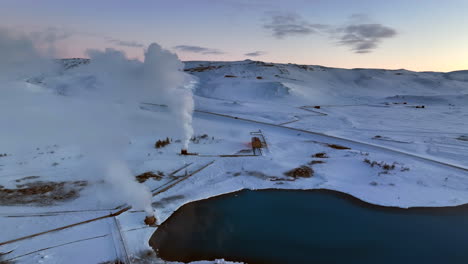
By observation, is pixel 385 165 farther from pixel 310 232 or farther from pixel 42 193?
pixel 42 193

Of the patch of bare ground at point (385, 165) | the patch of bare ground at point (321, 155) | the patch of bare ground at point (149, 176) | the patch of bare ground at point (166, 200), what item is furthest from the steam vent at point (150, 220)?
the patch of bare ground at point (385, 165)

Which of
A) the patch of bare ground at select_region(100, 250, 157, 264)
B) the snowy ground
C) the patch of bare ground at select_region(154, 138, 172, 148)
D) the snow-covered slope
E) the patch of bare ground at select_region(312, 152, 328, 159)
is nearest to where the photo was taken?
the patch of bare ground at select_region(100, 250, 157, 264)

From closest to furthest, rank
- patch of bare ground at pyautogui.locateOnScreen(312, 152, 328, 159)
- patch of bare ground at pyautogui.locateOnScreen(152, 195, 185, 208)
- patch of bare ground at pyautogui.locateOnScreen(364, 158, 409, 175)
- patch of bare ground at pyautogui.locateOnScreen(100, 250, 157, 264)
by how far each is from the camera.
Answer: patch of bare ground at pyautogui.locateOnScreen(100, 250, 157, 264) → patch of bare ground at pyautogui.locateOnScreen(152, 195, 185, 208) → patch of bare ground at pyautogui.locateOnScreen(364, 158, 409, 175) → patch of bare ground at pyautogui.locateOnScreen(312, 152, 328, 159)

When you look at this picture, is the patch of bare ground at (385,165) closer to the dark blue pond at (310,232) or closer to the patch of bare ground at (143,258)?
the dark blue pond at (310,232)

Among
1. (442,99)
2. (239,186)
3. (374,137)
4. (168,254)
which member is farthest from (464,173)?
(442,99)

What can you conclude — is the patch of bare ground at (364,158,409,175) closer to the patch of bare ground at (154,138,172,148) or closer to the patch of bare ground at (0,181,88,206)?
the patch of bare ground at (154,138,172,148)

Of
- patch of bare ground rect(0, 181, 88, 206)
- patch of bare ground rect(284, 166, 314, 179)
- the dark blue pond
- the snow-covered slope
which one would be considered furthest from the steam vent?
the snow-covered slope

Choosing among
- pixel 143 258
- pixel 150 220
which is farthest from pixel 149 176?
pixel 143 258

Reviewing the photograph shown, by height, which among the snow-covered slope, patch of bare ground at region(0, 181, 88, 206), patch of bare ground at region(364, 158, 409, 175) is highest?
the snow-covered slope
